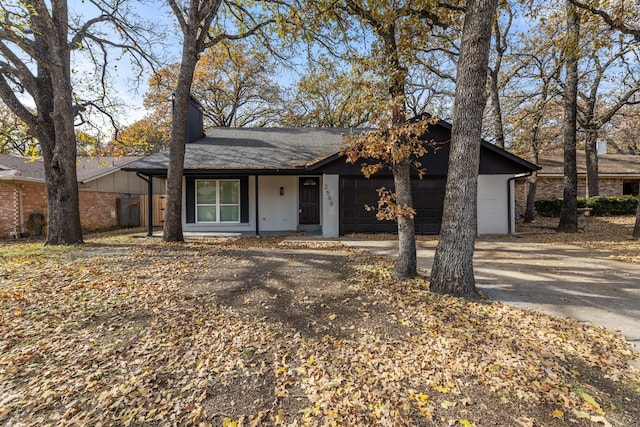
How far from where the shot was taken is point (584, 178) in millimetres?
17812

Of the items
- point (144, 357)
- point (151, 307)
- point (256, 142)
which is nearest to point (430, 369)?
point (144, 357)

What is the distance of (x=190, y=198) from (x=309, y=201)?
490 centimetres

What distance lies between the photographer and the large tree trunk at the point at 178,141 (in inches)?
333

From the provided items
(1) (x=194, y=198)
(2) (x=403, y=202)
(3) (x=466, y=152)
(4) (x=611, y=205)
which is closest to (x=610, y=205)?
(4) (x=611, y=205)

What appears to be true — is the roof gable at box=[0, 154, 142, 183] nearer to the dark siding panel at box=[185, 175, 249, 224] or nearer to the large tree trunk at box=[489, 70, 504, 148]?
the dark siding panel at box=[185, 175, 249, 224]

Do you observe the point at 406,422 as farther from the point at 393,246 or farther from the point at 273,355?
the point at 393,246

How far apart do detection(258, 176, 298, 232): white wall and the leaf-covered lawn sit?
7.39 meters

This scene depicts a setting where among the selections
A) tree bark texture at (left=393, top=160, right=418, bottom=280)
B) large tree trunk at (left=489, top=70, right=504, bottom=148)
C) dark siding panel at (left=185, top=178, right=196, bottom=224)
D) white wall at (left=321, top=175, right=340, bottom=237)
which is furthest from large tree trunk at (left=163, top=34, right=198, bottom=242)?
large tree trunk at (left=489, top=70, right=504, bottom=148)

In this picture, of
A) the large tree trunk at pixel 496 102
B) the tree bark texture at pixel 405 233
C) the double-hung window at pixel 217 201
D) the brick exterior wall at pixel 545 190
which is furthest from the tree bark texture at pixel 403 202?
the brick exterior wall at pixel 545 190

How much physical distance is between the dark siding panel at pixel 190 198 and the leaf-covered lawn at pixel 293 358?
7157 mm

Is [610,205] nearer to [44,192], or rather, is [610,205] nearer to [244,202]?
[244,202]

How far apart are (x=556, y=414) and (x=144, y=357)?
3400 millimetres

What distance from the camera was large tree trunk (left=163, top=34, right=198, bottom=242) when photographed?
845cm

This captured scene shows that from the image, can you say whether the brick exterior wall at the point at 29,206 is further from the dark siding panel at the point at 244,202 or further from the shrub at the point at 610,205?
the shrub at the point at 610,205
